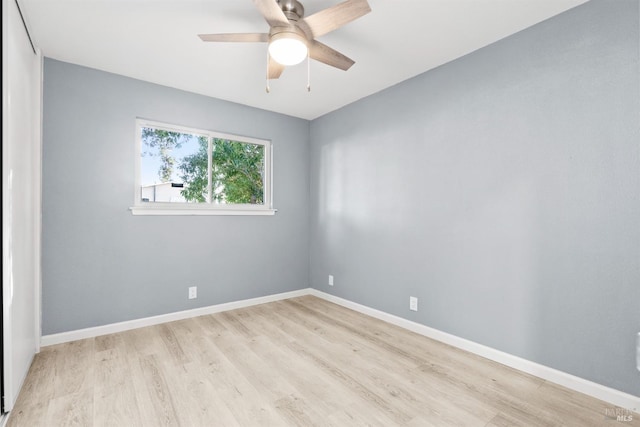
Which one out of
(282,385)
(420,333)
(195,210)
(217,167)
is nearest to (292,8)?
(217,167)

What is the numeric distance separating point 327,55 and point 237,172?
6.76 ft

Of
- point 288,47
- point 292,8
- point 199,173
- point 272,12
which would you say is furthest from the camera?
point 199,173

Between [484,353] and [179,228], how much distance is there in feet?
9.99

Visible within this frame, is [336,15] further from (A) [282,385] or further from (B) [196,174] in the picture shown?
(B) [196,174]

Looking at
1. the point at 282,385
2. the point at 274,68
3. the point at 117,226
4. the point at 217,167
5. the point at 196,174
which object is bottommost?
the point at 282,385

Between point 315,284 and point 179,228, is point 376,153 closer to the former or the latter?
point 315,284

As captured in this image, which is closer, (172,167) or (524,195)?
(524,195)

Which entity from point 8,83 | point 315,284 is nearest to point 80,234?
point 8,83

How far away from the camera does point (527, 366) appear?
2164 mm

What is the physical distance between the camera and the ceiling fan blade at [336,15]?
158 cm

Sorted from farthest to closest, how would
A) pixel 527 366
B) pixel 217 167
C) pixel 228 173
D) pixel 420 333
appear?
1. pixel 228 173
2. pixel 217 167
3. pixel 420 333
4. pixel 527 366

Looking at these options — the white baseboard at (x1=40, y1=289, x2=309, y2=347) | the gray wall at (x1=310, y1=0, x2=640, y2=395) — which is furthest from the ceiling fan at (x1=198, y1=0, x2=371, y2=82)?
the white baseboard at (x1=40, y1=289, x2=309, y2=347)

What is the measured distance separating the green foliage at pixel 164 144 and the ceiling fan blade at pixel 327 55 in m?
1.94

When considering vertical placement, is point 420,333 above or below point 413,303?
below
